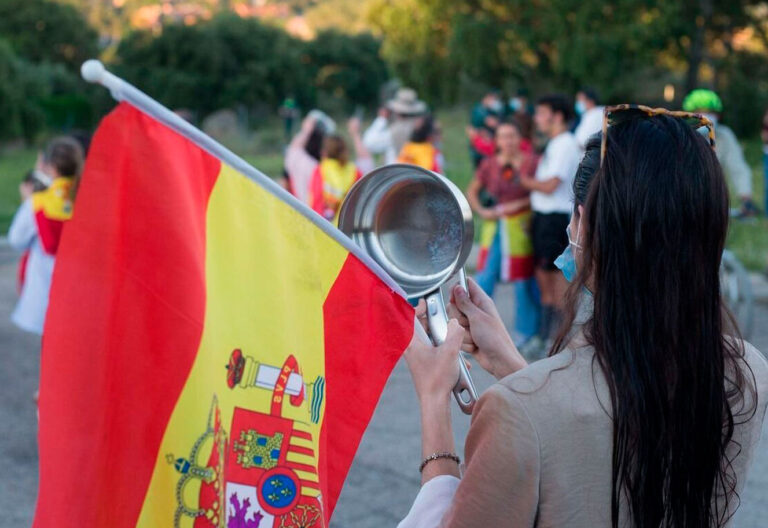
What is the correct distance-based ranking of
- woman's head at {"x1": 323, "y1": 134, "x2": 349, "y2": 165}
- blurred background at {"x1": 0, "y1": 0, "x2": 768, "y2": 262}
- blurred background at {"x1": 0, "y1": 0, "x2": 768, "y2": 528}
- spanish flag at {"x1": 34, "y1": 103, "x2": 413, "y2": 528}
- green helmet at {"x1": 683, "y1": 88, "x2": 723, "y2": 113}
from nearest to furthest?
spanish flag at {"x1": 34, "y1": 103, "x2": 413, "y2": 528}, blurred background at {"x1": 0, "y1": 0, "x2": 768, "y2": 528}, green helmet at {"x1": 683, "y1": 88, "x2": 723, "y2": 113}, woman's head at {"x1": 323, "y1": 134, "x2": 349, "y2": 165}, blurred background at {"x1": 0, "y1": 0, "x2": 768, "y2": 262}

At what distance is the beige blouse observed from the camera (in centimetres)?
148

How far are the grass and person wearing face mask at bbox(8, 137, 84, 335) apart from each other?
18.9ft

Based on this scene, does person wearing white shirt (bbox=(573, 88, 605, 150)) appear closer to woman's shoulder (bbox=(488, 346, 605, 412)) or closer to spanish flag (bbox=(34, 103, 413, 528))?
spanish flag (bbox=(34, 103, 413, 528))

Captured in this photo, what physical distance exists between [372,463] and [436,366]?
3370mm

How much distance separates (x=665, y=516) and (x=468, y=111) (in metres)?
34.5

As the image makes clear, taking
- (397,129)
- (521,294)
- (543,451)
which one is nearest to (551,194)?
(521,294)

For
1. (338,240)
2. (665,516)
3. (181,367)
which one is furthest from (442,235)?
(665,516)

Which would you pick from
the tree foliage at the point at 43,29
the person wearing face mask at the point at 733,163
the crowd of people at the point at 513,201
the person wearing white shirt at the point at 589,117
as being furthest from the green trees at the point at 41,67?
the person wearing face mask at the point at 733,163

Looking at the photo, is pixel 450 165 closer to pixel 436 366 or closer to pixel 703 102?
pixel 703 102

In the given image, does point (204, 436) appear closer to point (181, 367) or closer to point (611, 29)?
point (181, 367)

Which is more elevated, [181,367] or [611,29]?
[611,29]

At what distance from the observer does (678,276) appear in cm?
153

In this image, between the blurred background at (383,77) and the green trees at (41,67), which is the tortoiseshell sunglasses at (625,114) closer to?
the blurred background at (383,77)

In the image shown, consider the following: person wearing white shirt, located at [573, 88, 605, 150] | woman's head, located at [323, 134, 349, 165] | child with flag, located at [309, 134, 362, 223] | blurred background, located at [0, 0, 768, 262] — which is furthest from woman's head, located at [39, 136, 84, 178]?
blurred background, located at [0, 0, 768, 262]
